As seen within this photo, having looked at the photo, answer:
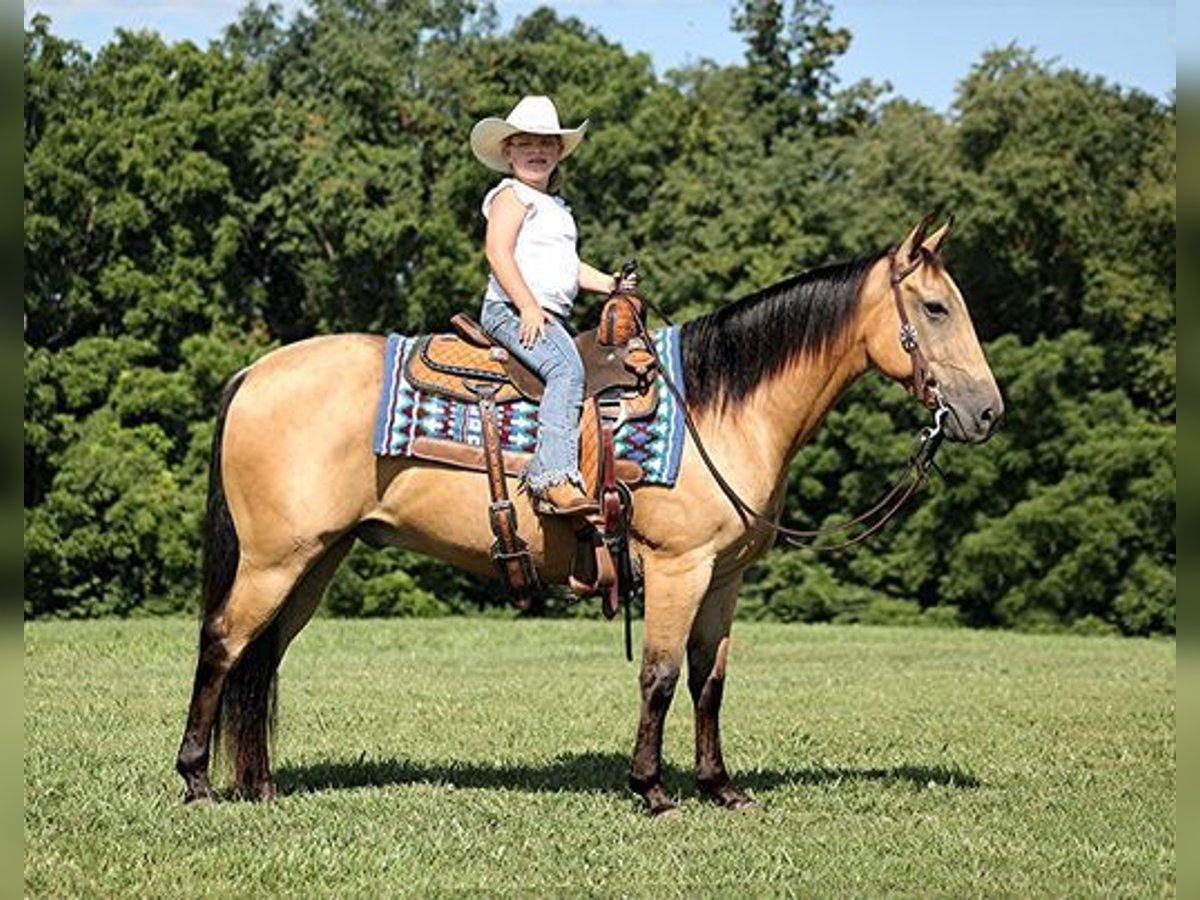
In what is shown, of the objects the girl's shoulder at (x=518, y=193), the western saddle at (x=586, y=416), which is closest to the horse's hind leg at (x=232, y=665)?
the western saddle at (x=586, y=416)

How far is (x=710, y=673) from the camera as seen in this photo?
27.3 ft

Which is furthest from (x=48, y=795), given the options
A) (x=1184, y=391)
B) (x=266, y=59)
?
Answer: (x=266, y=59)

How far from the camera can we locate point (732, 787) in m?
8.27

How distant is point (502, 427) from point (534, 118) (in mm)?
1408

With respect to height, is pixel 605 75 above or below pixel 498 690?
above

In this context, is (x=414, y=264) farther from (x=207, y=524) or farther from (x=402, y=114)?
(x=207, y=524)

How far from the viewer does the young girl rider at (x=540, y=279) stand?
7578 mm

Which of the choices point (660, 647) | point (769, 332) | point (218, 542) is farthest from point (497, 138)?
point (660, 647)

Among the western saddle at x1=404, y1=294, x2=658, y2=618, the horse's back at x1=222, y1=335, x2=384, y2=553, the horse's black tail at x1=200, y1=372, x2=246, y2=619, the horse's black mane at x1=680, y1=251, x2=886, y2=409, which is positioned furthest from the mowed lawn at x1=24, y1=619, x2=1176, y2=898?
the horse's black mane at x1=680, y1=251, x2=886, y2=409

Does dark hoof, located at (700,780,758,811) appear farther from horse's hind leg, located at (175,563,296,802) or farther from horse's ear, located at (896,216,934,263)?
horse's ear, located at (896,216,934,263)

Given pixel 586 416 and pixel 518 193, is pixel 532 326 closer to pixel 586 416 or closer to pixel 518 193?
pixel 586 416

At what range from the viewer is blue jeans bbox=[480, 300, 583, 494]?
756 centimetres

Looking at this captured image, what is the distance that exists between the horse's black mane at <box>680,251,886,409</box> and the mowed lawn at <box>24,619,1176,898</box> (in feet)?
6.48

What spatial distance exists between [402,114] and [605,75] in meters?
4.39
